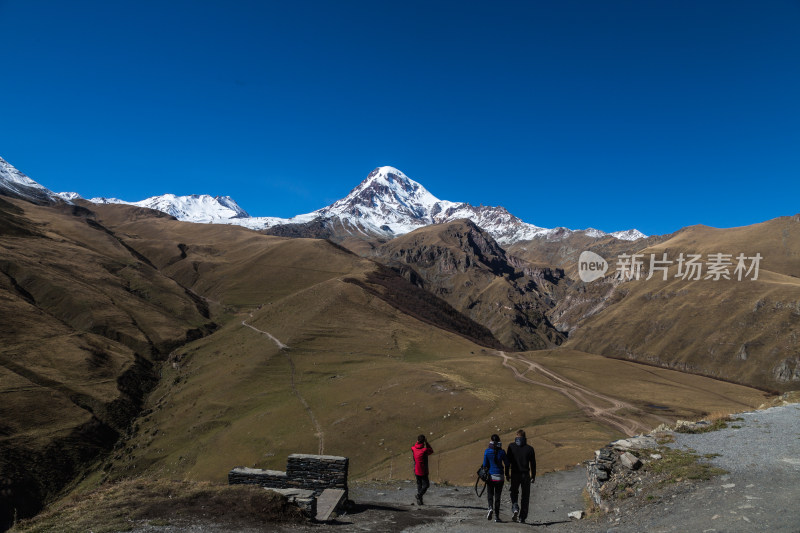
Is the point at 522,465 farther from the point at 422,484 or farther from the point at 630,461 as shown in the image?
the point at 422,484

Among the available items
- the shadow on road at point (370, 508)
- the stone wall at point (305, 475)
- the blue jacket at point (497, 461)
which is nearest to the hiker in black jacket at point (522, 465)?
the blue jacket at point (497, 461)

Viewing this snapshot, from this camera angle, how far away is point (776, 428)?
21.7 metres

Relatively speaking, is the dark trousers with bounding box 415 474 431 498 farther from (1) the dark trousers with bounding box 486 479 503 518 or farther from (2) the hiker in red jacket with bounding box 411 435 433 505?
(1) the dark trousers with bounding box 486 479 503 518

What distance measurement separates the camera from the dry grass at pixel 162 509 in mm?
15406

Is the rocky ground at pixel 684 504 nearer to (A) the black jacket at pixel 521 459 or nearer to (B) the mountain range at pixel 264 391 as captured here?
(A) the black jacket at pixel 521 459

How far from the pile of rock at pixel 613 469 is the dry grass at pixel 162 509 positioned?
13154 mm

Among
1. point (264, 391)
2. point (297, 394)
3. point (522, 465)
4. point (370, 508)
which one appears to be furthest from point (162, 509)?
point (264, 391)

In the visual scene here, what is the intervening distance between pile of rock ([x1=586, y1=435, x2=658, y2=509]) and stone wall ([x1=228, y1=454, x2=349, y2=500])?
39.8ft

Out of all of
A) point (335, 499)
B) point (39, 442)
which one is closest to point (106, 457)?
point (39, 442)

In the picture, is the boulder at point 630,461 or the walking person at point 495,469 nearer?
the walking person at point 495,469

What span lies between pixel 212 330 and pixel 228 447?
97629 millimetres

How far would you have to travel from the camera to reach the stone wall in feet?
72.4

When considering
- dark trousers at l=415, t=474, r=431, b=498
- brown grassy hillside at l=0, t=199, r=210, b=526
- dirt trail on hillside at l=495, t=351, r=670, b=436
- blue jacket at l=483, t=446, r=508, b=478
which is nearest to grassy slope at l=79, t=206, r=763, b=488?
dirt trail on hillside at l=495, t=351, r=670, b=436

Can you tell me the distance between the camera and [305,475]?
2233 centimetres
